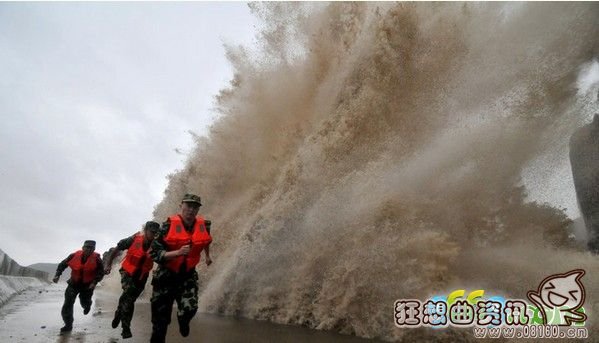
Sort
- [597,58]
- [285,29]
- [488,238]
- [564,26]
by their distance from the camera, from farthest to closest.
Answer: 1. [285,29]
2. [597,58]
3. [564,26]
4. [488,238]

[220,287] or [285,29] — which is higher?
Answer: [285,29]

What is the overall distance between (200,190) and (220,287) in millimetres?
6135

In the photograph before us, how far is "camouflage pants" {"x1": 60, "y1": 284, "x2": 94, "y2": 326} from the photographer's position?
699 cm

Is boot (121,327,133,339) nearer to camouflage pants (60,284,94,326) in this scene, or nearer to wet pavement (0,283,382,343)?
wet pavement (0,283,382,343)

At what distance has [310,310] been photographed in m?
8.52

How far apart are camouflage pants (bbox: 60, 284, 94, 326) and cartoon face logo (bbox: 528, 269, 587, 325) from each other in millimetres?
7511

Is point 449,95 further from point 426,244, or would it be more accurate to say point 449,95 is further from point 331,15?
point 331,15

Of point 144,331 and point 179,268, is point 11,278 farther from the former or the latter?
point 179,268

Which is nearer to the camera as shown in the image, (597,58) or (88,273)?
(88,273)

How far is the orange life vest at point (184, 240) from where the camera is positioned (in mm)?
4621

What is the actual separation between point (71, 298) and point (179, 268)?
3.74m

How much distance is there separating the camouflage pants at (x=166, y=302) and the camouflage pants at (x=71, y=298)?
3.14 meters

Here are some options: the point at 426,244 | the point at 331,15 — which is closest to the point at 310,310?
the point at 426,244

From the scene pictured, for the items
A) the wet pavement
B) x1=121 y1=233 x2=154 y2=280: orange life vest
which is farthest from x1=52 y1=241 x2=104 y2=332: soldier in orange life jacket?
x1=121 y1=233 x2=154 y2=280: orange life vest
